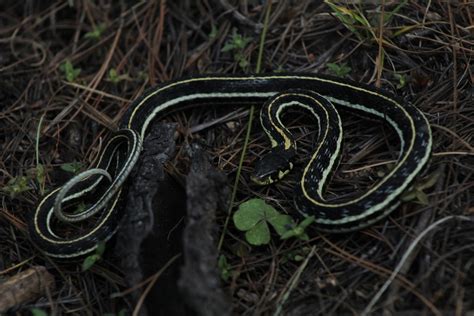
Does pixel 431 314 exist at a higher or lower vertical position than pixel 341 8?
lower

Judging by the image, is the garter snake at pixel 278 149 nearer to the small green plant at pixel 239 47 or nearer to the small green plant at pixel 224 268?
the small green plant at pixel 239 47

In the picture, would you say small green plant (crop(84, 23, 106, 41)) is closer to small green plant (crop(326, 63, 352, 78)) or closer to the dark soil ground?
the dark soil ground

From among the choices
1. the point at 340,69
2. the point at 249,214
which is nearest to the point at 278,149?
the point at 249,214

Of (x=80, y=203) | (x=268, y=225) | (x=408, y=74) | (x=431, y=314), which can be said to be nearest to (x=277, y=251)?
(x=268, y=225)

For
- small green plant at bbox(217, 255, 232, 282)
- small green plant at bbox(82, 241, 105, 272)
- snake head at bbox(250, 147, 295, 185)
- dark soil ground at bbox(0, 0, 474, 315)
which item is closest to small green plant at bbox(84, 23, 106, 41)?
dark soil ground at bbox(0, 0, 474, 315)

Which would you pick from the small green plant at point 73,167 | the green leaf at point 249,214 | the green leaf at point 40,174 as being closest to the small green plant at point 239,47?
the green leaf at point 249,214

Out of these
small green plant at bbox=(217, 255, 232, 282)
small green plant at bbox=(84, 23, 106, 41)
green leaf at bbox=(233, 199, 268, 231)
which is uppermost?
small green plant at bbox=(84, 23, 106, 41)

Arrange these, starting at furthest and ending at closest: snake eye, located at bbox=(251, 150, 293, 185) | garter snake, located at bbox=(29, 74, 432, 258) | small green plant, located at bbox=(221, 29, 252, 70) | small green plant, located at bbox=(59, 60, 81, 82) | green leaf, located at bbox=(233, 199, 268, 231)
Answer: small green plant, located at bbox=(59, 60, 81, 82), small green plant, located at bbox=(221, 29, 252, 70), snake eye, located at bbox=(251, 150, 293, 185), green leaf, located at bbox=(233, 199, 268, 231), garter snake, located at bbox=(29, 74, 432, 258)

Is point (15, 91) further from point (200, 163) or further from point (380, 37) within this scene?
point (380, 37)
